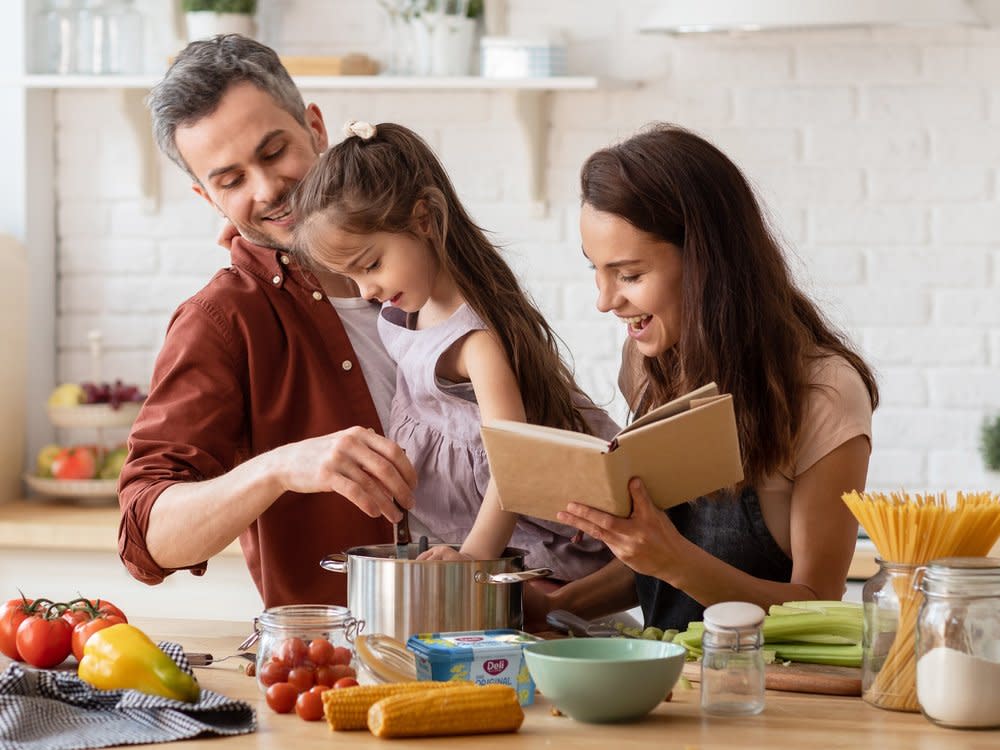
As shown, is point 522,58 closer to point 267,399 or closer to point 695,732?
point 267,399

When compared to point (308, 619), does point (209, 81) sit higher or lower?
higher

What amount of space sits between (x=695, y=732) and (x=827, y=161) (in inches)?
99.7

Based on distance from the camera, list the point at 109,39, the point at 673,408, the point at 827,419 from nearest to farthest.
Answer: the point at 673,408 → the point at 827,419 → the point at 109,39

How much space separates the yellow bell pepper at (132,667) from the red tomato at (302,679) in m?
0.10

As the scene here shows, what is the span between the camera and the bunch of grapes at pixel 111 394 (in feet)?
12.7

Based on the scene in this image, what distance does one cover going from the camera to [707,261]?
206cm

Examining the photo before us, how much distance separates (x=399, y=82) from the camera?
3723 mm

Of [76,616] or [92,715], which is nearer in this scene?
[92,715]

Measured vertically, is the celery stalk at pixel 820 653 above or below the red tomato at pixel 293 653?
below

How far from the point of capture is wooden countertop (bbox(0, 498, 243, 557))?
3.53 m

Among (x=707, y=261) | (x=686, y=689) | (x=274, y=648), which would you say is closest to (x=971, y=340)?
(x=707, y=261)

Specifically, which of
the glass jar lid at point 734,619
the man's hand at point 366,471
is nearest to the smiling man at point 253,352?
the man's hand at point 366,471

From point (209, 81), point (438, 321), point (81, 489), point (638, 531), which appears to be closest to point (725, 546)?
point (638, 531)

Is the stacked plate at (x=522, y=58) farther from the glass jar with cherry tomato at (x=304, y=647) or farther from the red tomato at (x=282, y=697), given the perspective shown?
the red tomato at (x=282, y=697)
